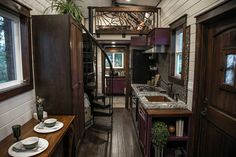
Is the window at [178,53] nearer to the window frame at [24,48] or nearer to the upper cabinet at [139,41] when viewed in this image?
the upper cabinet at [139,41]

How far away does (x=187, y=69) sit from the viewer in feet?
8.55

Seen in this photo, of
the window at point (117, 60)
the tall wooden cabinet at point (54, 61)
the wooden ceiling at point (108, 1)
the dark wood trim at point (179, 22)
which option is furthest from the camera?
the window at point (117, 60)

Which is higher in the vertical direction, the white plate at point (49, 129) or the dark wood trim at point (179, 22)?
the dark wood trim at point (179, 22)

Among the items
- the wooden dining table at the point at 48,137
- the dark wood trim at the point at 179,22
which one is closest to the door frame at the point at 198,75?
the dark wood trim at the point at 179,22

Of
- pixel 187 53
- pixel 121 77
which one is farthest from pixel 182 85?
pixel 121 77

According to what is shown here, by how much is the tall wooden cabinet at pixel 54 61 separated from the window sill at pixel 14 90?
221 mm

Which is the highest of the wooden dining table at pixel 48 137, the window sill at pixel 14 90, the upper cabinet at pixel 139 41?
the upper cabinet at pixel 139 41

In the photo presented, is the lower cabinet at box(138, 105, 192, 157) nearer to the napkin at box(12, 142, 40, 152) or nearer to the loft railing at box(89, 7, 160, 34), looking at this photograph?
the napkin at box(12, 142, 40, 152)

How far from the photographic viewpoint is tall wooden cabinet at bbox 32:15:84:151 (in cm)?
227

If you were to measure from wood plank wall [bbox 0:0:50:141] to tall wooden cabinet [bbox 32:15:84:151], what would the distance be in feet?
0.59

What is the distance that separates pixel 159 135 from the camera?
2336 mm

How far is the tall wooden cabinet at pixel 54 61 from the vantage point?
2270mm

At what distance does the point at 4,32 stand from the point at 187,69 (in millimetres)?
2465

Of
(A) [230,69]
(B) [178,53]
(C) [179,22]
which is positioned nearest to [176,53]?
(B) [178,53]
